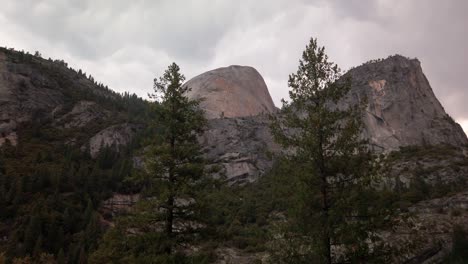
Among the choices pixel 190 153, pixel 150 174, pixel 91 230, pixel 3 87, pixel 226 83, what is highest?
pixel 226 83

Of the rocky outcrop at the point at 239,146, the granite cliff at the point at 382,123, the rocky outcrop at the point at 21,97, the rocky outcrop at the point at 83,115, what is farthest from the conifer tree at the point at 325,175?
the rocky outcrop at the point at 83,115

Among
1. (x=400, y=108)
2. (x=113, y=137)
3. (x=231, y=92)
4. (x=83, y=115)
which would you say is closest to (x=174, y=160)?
(x=113, y=137)

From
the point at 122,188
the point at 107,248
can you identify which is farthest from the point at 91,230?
the point at 107,248

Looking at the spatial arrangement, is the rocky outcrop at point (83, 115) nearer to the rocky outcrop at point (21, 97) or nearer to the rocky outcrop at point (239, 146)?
the rocky outcrop at point (21, 97)

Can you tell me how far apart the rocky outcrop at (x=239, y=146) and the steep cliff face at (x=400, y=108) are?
89.8 ft

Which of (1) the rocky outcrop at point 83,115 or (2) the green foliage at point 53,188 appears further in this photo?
(1) the rocky outcrop at point 83,115

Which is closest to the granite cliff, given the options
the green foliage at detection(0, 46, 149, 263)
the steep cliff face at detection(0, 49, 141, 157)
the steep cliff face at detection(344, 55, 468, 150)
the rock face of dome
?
the steep cliff face at detection(344, 55, 468, 150)

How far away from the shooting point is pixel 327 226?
11.6 m

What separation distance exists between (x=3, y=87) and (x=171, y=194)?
115 m

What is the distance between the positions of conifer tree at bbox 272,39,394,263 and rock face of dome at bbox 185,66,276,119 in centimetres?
10462

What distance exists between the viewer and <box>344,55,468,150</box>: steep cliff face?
314 feet

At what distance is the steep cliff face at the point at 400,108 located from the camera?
95.8 m

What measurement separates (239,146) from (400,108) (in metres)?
47.6

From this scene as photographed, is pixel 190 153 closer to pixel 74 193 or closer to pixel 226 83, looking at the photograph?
pixel 74 193
